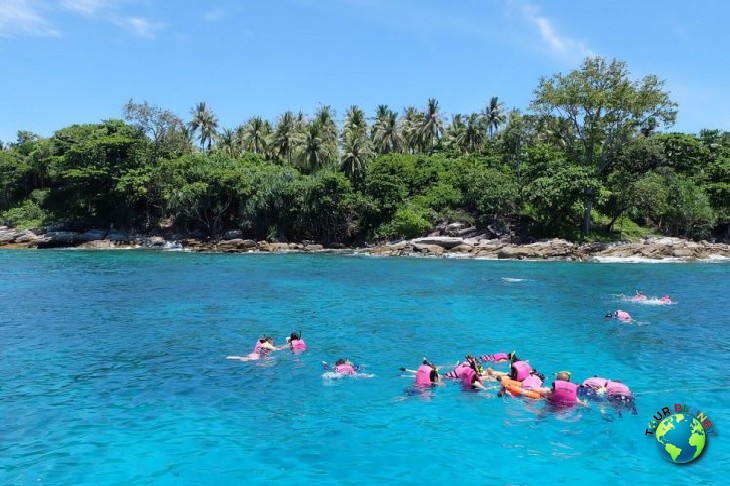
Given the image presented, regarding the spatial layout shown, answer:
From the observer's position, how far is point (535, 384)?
48.6ft

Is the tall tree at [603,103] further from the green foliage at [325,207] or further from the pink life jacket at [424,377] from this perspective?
the pink life jacket at [424,377]

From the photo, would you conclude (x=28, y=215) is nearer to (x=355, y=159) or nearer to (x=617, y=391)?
(x=355, y=159)

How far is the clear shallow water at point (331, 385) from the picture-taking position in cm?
1087

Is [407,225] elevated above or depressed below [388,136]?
below

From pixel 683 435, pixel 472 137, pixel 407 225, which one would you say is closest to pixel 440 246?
pixel 407 225

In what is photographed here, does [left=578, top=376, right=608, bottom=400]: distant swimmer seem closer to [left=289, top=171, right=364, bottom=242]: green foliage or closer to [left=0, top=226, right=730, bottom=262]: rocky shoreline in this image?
[left=0, top=226, right=730, bottom=262]: rocky shoreline

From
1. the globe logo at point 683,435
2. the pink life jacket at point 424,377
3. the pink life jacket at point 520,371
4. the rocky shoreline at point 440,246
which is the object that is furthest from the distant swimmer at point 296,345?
the rocky shoreline at point 440,246

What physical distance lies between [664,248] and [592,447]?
Answer: 49.7m

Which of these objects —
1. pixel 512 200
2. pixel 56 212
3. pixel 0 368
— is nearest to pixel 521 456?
pixel 0 368

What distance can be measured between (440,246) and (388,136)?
33.3 metres

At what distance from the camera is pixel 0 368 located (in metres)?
16.9

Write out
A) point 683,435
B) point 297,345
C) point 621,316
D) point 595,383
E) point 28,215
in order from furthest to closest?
point 28,215 → point 621,316 → point 297,345 → point 595,383 → point 683,435

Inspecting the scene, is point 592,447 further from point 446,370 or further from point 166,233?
point 166,233

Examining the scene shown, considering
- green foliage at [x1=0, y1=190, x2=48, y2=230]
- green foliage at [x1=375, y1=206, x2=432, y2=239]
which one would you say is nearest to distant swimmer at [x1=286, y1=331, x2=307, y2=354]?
green foliage at [x1=375, y1=206, x2=432, y2=239]
